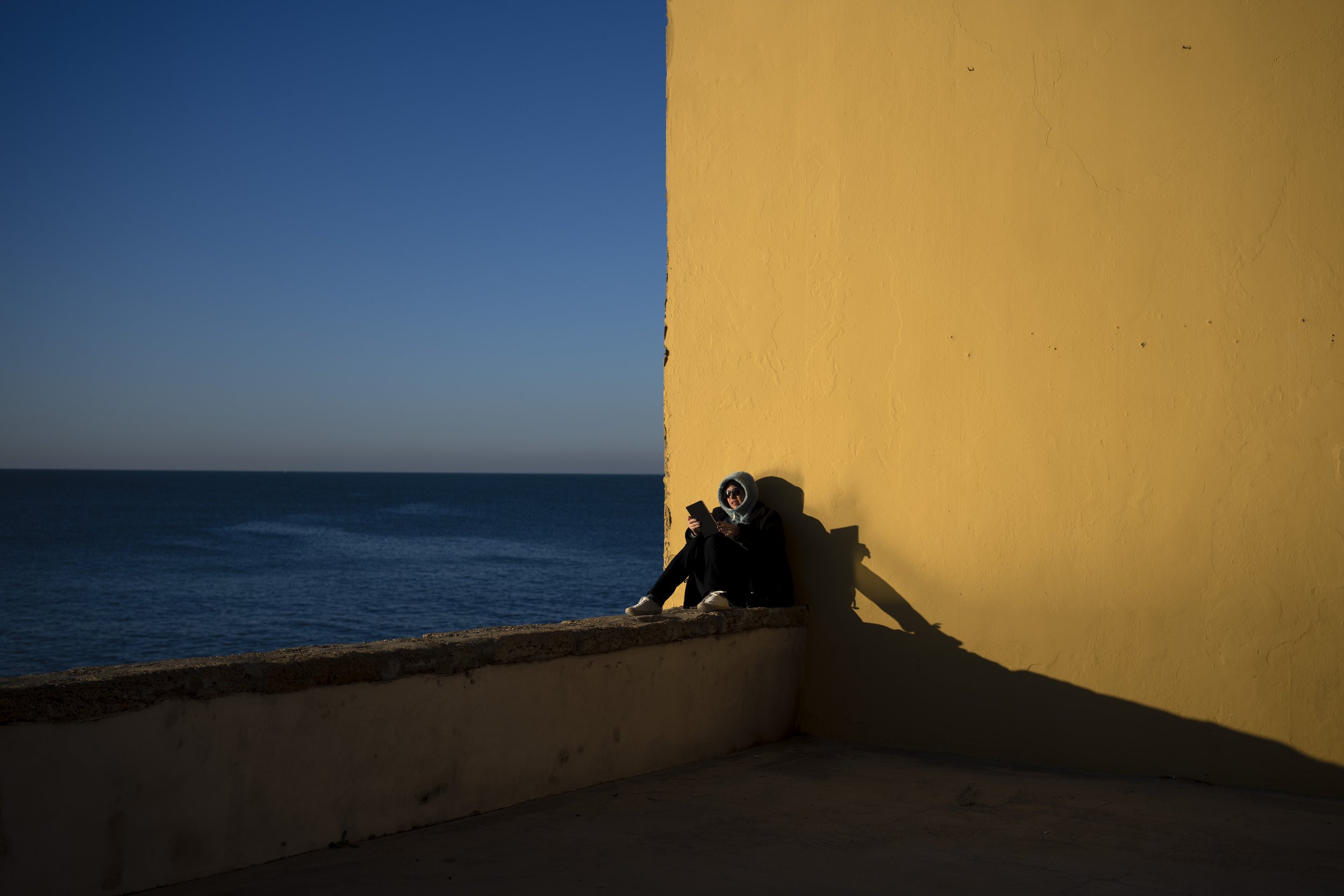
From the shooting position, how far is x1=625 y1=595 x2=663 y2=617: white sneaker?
4.67 meters

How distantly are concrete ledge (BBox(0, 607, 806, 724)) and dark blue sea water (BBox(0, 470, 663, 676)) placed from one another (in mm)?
13722

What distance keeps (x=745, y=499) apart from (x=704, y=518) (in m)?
0.24

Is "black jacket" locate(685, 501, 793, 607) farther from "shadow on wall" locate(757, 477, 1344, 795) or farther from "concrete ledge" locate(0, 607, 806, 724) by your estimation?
"concrete ledge" locate(0, 607, 806, 724)

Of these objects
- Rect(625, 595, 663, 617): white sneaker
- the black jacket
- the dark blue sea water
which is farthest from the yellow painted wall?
the dark blue sea water

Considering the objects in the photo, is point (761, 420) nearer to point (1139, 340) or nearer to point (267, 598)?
point (1139, 340)

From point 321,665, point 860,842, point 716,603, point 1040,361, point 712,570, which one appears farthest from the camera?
point 712,570

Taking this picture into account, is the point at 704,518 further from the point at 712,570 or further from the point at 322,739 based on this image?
the point at 322,739

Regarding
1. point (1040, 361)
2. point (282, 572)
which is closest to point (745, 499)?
point (1040, 361)

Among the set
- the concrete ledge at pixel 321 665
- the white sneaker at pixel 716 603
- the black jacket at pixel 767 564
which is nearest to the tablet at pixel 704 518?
the black jacket at pixel 767 564

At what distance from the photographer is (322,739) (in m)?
3.18

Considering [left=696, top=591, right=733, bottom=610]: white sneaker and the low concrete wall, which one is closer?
the low concrete wall

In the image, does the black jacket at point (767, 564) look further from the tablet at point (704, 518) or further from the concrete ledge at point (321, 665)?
the concrete ledge at point (321, 665)

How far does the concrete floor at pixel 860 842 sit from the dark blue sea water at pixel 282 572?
1411 cm

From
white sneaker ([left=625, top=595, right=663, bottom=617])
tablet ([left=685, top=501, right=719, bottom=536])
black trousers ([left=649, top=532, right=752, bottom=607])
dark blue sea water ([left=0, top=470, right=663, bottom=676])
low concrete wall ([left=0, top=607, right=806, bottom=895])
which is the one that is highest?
tablet ([left=685, top=501, right=719, bottom=536])
